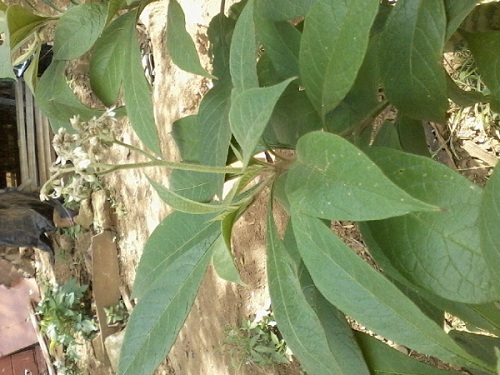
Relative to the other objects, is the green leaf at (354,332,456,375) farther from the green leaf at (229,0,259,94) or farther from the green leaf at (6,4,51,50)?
the green leaf at (6,4,51,50)

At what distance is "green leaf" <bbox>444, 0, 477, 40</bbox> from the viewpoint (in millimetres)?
588

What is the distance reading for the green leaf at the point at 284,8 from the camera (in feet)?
2.13

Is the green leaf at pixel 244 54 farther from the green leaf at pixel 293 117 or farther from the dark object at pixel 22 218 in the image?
the dark object at pixel 22 218

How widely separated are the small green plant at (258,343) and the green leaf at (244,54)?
175cm

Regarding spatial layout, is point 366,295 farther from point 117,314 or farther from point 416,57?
point 117,314

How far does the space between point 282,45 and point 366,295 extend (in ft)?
1.12

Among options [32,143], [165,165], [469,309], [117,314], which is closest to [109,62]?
[165,165]

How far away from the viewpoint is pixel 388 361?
65 cm

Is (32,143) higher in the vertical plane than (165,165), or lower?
higher

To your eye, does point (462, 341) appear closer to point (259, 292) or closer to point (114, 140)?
point (114, 140)

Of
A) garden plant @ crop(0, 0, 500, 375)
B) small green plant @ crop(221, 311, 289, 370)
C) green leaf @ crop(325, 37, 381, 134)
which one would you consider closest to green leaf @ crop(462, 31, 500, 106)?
garden plant @ crop(0, 0, 500, 375)

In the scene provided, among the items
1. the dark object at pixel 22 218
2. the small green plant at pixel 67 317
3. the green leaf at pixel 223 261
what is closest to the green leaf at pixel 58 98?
the green leaf at pixel 223 261

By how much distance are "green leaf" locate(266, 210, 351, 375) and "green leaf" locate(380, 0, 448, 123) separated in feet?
0.69

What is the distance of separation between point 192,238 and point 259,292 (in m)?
1.65
